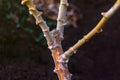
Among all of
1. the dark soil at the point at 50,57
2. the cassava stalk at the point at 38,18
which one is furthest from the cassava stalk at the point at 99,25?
the dark soil at the point at 50,57

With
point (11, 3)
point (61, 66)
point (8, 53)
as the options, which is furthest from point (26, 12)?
point (61, 66)

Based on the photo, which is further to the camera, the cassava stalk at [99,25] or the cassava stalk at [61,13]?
the cassava stalk at [61,13]

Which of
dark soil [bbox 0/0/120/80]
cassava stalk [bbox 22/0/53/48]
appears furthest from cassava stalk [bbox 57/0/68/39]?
dark soil [bbox 0/0/120/80]

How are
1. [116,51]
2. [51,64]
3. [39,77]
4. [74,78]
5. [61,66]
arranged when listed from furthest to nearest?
[116,51] < [51,64] < [74,78] < [39,77] < [61,66]

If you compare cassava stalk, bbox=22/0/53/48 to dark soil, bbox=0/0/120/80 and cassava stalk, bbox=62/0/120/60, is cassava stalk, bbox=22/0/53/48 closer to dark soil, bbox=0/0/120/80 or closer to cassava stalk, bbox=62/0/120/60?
cassava stalk, bbox=62/0/120/60

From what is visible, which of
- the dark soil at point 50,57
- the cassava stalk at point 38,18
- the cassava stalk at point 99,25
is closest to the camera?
the cassava stalk at point 99,25

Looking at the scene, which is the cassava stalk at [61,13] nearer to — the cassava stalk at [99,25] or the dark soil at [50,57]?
the cassava stalk at [99,25]

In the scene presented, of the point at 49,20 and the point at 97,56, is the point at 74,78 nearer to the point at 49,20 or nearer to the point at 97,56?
the point at 97,56

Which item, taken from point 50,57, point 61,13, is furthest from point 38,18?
point 50,57

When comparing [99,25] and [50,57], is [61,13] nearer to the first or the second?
[99,25]
